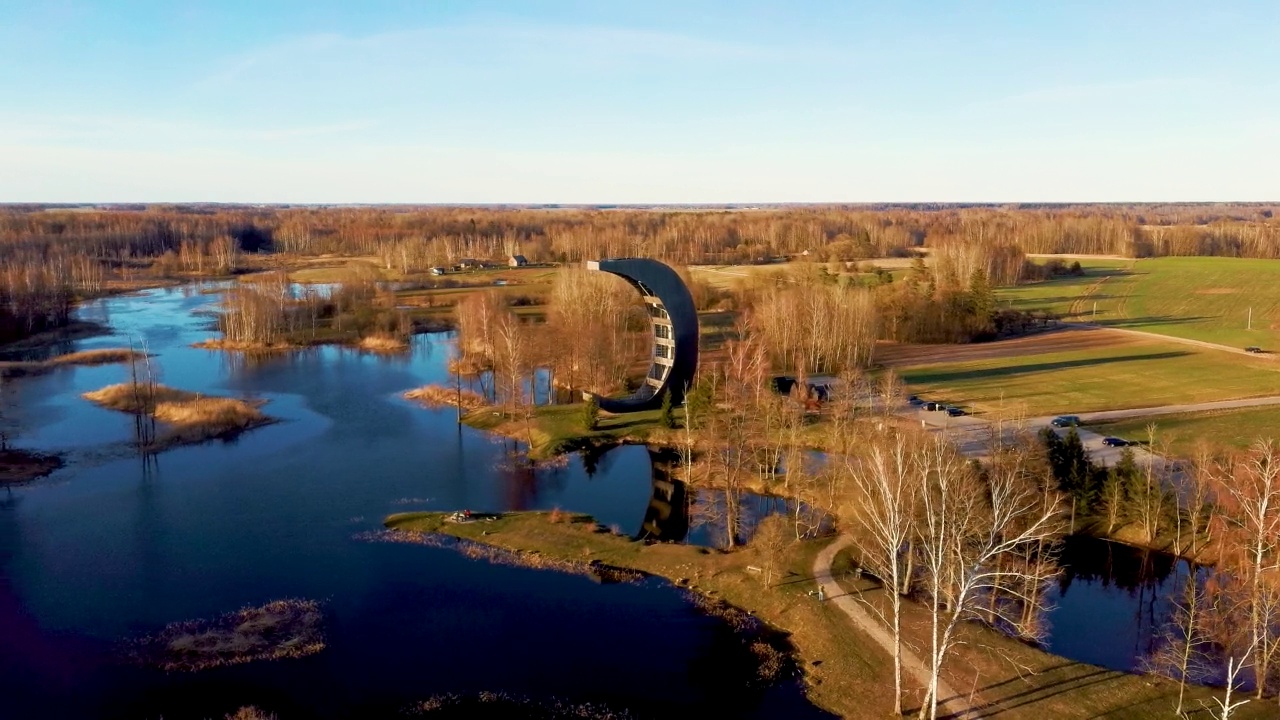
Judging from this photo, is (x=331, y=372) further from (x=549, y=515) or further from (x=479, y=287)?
(x=479, y=287)

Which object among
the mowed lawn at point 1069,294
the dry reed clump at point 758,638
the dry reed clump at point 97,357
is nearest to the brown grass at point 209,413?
the dry reed clump at point 97,357

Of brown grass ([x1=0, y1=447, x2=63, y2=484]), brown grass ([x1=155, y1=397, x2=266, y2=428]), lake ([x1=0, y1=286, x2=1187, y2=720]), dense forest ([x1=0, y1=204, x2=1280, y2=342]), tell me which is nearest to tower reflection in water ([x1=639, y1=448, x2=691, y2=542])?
lake ([x1=0, y1=286, x2=1187, y2=720])

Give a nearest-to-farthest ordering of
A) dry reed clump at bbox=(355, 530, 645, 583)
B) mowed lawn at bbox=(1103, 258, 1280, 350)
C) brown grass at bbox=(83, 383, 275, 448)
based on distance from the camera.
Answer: dry reed clump at bbox=(355, 530, 645, 583) → brown grass at bbox=(83, 383, 275, 448) → mowed lawn at bbox=(1103, 258, 1280, 350)

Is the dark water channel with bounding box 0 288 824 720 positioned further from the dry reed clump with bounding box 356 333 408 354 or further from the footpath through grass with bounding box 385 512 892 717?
the dry reed clump with bounding box 356 333 408 354

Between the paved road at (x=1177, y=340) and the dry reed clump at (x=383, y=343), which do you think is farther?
the dry reed clump at (x=383, y=343)

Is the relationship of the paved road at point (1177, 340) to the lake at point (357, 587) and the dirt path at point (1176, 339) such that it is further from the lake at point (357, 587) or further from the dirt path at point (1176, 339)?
the lake at point (357, 587)

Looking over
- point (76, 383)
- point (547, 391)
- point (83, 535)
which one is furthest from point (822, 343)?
point (76, 383)
